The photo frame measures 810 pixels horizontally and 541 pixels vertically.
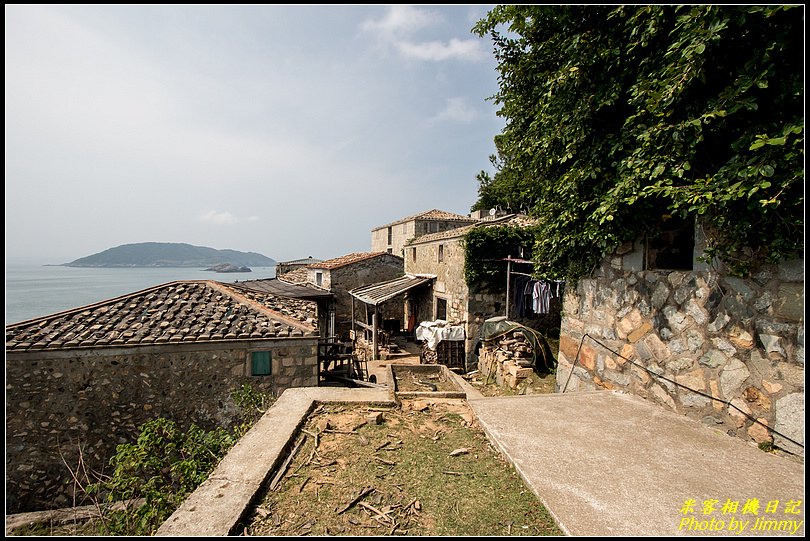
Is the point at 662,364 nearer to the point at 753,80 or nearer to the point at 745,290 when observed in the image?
the point at 745,290

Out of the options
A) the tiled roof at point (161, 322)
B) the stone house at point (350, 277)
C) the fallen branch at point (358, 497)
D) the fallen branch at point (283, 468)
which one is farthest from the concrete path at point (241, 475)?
the stone house at point (350, 277)

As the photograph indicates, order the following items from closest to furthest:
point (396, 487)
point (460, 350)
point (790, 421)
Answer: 1. point (396, 487)
2. point (790, 421)
3. point (460, 350)

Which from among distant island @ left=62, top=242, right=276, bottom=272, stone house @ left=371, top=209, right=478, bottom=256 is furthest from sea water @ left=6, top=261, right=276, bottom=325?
distant island @ left=62, top=242, right=276, bottom=272

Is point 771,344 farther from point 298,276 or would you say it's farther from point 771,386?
point 298,276

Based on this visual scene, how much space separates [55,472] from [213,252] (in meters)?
175

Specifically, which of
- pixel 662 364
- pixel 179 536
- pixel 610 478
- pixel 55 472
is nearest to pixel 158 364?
pixel 55 472

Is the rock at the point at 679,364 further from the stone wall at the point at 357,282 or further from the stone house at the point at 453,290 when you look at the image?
the stone wall at the point at 357,282

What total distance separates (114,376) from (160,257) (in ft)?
497

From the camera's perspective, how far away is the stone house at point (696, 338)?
313 cm

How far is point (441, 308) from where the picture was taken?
1445 cm

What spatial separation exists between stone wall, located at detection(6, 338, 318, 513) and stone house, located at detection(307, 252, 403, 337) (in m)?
12.1

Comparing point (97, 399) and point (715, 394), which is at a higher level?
point (715, 394)

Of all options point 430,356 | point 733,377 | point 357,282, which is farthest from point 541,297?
point 357,282

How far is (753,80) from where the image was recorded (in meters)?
3.04
